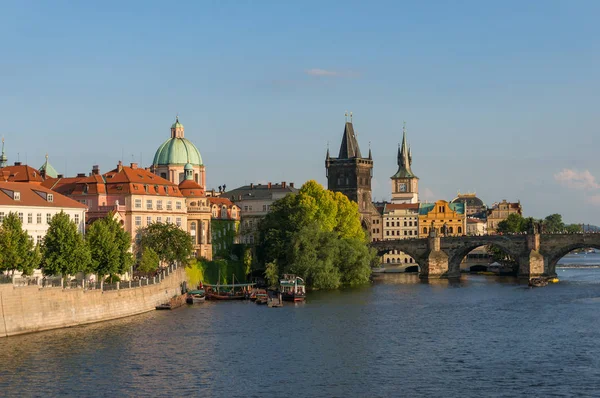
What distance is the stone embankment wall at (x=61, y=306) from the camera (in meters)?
75.8

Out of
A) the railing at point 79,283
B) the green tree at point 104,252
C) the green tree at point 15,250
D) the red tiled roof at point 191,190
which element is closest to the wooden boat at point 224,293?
the railing at point 79,283

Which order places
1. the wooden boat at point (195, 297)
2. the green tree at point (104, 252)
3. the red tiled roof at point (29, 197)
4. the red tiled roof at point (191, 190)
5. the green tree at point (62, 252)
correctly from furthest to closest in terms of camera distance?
1. the red tiled roof at point (191, 190)
2. the wooden boat at point (195, 297)
3. the red tiled roof at point (29, 197)
4. the green tree at point (104, 252)
5. the green tree at point (62, 252)

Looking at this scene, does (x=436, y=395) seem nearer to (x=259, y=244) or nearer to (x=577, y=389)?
(x=577, y=389)

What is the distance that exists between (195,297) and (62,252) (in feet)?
80.8

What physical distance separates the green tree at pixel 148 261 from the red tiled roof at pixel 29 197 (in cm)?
956

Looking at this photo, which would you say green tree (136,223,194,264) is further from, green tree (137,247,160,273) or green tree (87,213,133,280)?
green tree (87,213,133,280)

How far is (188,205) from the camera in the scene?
456ft

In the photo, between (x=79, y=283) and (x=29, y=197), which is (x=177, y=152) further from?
(x=79, y=283)

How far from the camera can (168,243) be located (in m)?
120

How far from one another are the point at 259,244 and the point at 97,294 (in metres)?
55.5

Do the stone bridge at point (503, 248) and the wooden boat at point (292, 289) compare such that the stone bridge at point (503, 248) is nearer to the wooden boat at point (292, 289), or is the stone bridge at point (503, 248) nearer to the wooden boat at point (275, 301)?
the wooden boat at point (292, 289)

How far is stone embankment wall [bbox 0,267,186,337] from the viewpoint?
7575cm

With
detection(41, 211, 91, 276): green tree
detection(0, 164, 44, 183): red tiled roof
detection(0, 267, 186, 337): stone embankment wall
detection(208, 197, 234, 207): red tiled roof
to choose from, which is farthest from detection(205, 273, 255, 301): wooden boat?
detection(208, 197, 234, 207): red tiled roof

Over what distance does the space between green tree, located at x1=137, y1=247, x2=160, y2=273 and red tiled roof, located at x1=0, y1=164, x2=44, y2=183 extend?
24.2 meters
